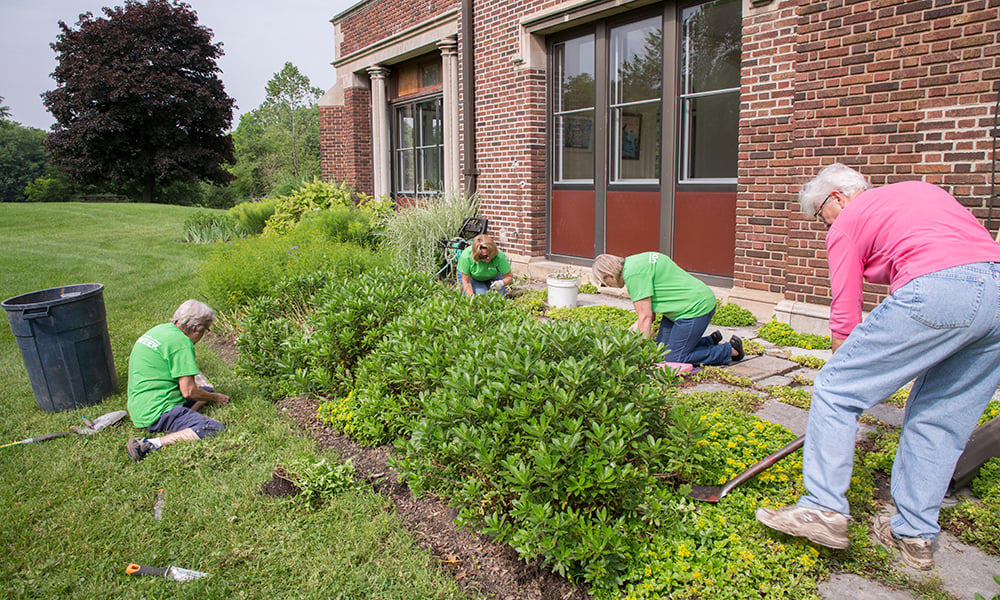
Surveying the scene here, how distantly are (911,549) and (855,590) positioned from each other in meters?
→ 0.32

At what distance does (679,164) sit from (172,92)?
34.3 metres

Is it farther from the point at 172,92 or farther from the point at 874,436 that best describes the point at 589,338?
the point at 172,92

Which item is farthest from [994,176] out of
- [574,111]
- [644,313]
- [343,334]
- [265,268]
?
[265,268]

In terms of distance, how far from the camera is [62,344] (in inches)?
191

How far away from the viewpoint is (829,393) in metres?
2.48

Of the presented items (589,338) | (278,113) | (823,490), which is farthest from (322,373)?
(278,113)

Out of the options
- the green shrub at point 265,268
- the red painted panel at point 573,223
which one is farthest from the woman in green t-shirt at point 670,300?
the red painted panel at point 573,223

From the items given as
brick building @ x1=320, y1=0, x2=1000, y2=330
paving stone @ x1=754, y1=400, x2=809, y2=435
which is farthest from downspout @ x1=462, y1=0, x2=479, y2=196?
paving stone @ x1=754, y1=400, x2=809, y2=435

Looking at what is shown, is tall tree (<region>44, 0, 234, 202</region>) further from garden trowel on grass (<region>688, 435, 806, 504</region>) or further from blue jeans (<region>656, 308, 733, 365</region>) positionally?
garden trowel on grass (<region>688, 435, 806, 504</region>)

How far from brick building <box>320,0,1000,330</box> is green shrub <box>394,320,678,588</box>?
3561 mm

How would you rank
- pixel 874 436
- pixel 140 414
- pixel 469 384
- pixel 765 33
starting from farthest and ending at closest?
pixel 765 33, pixel 140 414, pixel 874 436, pixel 469 384

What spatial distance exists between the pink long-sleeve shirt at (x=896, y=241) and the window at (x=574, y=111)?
Result: 632cm

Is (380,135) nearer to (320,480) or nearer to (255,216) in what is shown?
(255,216)

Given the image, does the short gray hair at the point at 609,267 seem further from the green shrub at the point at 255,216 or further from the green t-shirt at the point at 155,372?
the green shrub at the point at 255,216
